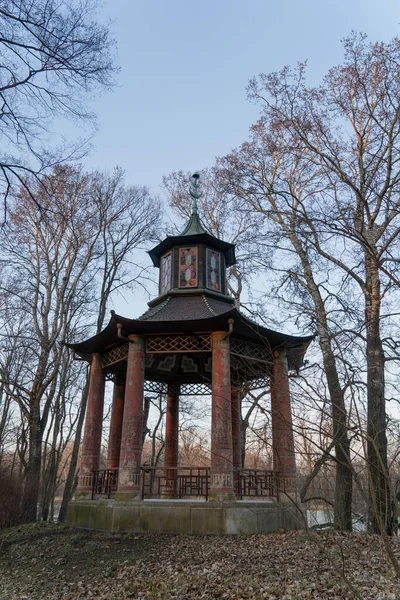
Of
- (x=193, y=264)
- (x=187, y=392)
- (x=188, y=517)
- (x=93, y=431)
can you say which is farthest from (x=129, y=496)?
(x=193, y=264)

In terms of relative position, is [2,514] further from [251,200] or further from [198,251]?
[251,200]

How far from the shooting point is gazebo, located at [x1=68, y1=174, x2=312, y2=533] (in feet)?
34.6

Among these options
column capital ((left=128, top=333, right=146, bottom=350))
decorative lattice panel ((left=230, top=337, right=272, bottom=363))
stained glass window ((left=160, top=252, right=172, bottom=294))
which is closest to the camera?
column capital ((left=128, top=333, right=146, bottom=350))

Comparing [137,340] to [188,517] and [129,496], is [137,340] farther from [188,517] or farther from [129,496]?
[188,517]

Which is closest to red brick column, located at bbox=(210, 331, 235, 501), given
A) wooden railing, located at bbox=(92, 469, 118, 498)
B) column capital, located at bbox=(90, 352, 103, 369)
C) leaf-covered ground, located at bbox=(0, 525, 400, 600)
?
leaf-covered ground, located at bbox=(0, 525, 400, 600)

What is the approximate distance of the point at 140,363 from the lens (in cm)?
1199

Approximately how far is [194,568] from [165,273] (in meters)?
9.57

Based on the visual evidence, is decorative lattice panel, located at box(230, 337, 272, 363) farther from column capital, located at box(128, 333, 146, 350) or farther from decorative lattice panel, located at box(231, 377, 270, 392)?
column capital, located at box(128, 333, 146, 350)

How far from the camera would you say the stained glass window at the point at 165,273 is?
1496 cm

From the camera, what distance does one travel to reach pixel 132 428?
11359 mm

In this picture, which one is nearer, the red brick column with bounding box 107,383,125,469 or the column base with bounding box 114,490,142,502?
Answer: the column base with bounding box 114,490,142,502

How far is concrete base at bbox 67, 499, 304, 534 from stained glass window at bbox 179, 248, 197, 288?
667 cm

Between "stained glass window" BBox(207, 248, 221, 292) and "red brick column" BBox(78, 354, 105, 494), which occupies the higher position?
"stained glass window" BBox(207, 248, 221, 292)

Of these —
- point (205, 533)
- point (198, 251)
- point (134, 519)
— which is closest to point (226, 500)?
point (205, 533)
